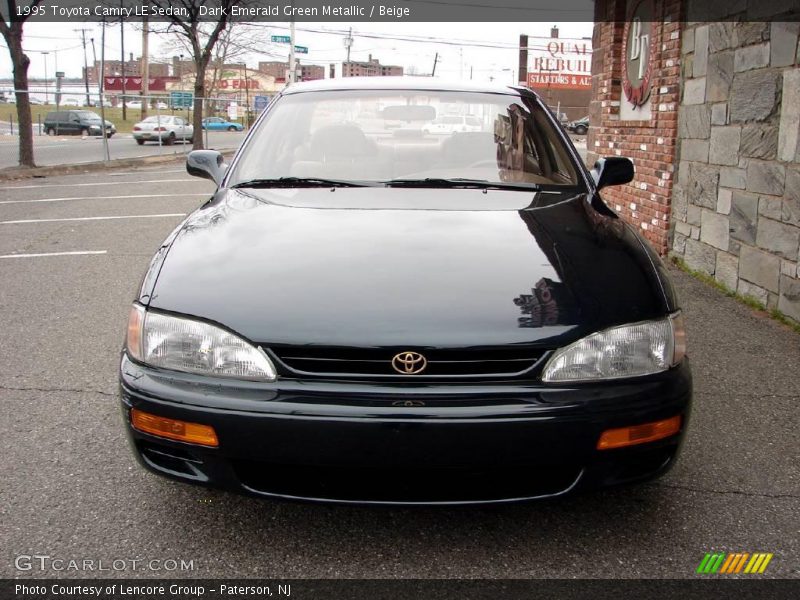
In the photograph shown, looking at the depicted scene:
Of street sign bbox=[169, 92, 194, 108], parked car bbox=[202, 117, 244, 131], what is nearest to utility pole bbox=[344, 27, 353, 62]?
parked car bbox=[202, 117, 244, 131]

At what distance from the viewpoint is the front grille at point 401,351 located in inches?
87.1

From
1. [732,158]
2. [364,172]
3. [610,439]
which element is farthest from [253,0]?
[610,439]

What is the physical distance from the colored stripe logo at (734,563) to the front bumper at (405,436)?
365mm

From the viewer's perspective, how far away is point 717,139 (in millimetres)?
6211

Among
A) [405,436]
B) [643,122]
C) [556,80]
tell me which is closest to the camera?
[405,436]

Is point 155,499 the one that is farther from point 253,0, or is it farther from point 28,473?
point 253,0

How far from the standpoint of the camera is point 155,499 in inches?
110

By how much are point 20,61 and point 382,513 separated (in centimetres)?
1725

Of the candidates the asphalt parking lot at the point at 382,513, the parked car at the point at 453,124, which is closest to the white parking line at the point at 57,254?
the asphalt parking lot at the point at 382,513

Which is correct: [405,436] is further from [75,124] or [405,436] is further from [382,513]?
[75,124]

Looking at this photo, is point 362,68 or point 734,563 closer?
point 734,563

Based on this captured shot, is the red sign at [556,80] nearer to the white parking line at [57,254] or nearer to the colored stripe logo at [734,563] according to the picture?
the white parking line at [57,254]

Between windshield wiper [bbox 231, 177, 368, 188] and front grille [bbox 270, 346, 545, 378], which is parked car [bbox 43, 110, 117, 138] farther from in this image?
front grille [bbox 270, 346, 545, 378]

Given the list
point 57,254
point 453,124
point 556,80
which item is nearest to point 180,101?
point 57,254
